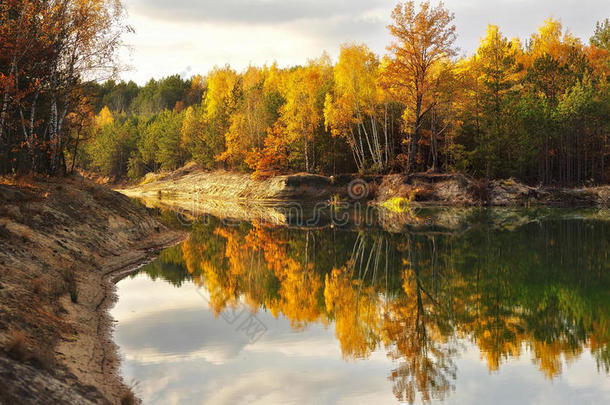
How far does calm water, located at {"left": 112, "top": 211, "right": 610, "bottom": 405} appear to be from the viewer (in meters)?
8.98

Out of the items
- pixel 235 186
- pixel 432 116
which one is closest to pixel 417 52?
pixel 432 116

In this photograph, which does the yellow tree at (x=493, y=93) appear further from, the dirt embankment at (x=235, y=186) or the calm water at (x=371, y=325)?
the calm water at (x=371, y=325)

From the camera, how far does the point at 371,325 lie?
12383mm

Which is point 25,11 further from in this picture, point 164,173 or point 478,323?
point 164,173

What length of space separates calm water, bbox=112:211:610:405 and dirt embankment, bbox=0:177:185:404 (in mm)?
801

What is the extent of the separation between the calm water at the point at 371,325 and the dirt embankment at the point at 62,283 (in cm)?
80

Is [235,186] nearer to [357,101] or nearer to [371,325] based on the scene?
[357,101]

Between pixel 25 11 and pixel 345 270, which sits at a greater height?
pixel 25 11

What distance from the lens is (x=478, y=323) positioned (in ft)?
41.1

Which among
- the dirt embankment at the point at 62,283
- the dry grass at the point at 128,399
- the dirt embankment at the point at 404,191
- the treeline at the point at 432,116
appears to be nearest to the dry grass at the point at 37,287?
the dirt embankment at the point at 62,283

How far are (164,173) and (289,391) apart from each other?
85.5 metres

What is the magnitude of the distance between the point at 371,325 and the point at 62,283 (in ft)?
27.1

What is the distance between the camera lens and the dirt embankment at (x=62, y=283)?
743 cm

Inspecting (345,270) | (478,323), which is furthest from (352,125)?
(478,323)
